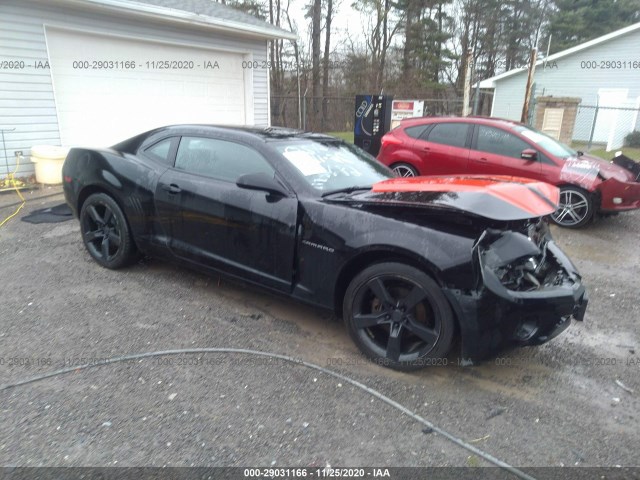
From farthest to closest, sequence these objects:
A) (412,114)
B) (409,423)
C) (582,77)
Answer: (582,77) → (412,114) → (409,423)

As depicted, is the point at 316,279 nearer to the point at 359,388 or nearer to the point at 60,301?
the point at 359,388

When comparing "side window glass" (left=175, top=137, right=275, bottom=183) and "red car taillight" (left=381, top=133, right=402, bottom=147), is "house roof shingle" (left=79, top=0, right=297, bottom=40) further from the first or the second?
"side window glass" (left=175, top=137, right=275, bottom=183)

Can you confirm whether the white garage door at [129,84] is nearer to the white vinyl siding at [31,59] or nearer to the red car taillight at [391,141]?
the white vinyl siding at [31,59]

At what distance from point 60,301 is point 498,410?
344 cm

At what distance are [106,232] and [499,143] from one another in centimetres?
553

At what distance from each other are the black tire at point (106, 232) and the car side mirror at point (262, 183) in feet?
5.24

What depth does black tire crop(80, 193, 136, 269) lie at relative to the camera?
416cm

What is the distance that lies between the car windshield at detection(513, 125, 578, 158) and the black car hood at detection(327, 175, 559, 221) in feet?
12.1

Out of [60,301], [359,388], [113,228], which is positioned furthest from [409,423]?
[113,228]

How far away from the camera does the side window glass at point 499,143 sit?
21.5 feet

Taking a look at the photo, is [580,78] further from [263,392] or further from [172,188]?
[263,392]

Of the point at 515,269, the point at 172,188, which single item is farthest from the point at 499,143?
the point at 172,188

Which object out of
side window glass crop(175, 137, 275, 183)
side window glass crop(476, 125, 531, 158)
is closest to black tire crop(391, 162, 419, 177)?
side window glass crop(476, 125, 531, 158)

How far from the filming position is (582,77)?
20.5 m
